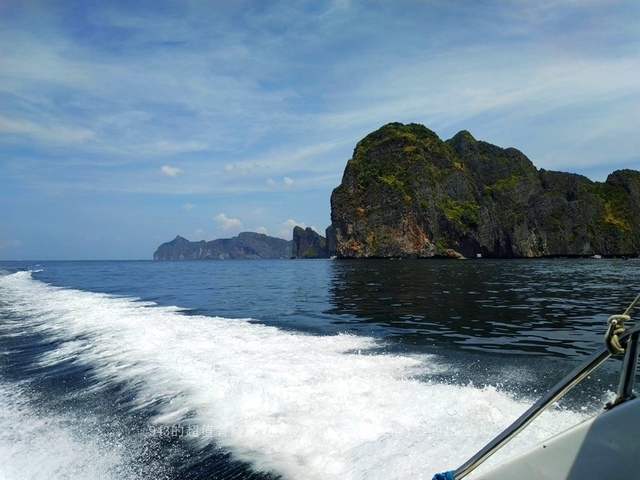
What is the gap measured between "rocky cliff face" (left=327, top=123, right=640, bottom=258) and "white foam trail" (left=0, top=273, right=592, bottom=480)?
403ft

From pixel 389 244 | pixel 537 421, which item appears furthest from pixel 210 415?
pixel 389 244

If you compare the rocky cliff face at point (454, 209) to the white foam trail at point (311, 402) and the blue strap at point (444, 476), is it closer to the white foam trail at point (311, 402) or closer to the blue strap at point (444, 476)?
the white foam trail at point (311, 402)

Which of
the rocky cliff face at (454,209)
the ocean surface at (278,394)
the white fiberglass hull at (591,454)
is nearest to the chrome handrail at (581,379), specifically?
the white fiberglass hull at (591,454)

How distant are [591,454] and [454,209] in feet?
500

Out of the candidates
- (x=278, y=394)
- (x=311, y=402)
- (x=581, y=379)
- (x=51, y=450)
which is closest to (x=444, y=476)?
(x=581, y=379)

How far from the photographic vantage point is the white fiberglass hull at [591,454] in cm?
262

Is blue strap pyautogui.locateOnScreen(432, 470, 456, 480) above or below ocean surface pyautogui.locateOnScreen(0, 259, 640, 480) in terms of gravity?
above

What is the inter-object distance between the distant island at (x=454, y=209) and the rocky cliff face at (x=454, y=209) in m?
0.34

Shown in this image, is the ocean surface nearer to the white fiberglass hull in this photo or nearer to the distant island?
the white fiberglass hull

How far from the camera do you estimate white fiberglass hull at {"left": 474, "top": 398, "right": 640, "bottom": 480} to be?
8.61 ft

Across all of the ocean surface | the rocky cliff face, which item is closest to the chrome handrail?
the ocean surface

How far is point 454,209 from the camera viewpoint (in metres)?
147

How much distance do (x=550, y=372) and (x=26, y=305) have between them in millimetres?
24564

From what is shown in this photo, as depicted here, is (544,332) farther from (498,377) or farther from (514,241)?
(514,241)
